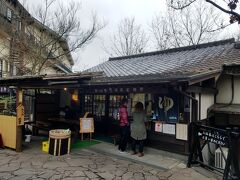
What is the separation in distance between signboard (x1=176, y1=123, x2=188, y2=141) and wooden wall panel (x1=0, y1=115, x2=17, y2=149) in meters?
5.98

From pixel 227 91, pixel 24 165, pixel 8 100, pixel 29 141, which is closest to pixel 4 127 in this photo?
pixel 29 141

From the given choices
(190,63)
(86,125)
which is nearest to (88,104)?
(86,125)

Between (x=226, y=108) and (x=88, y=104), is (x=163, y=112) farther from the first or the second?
(x=88, y=104)

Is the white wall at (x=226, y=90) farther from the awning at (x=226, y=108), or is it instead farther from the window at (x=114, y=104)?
the window at (x=114, y=104)

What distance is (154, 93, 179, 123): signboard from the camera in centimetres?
834

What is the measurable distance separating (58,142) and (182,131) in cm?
437

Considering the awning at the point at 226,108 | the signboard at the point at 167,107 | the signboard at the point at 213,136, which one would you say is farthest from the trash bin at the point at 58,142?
the awning at the point at 226,108

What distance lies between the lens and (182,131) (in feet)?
26.4

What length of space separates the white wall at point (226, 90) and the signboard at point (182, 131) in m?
2.34

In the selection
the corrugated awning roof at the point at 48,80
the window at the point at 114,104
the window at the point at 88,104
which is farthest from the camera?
the window at the point at 88,104

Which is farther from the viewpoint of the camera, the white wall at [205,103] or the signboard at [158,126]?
the signboard at [158,126]

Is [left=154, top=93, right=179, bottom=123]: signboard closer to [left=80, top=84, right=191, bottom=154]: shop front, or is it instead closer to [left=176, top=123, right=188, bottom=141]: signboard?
[left=80, top=84, right=191, bottom=154]: shop front

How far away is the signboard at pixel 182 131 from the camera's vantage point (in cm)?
793

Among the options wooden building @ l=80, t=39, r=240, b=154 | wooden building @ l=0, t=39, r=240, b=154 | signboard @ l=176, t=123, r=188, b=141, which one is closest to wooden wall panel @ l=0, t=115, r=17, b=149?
wooden building @ l=0, t=39, r=240, b=154
